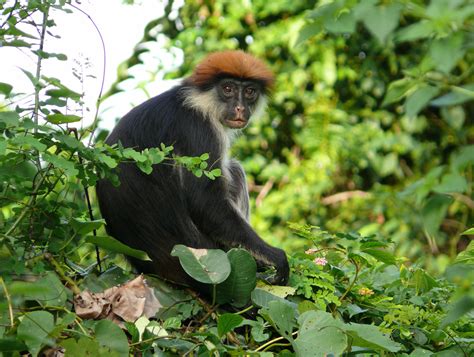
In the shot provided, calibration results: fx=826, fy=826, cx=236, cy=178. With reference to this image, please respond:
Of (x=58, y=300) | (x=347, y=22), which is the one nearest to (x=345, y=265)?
(x=58, y=300)

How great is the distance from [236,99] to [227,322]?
253 cm

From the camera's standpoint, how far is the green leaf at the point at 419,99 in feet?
6.24

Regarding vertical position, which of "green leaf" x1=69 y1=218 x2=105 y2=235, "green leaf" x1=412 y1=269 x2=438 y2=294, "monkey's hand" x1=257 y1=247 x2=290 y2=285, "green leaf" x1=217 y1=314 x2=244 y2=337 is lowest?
"green leaf" x1=412 y1=269 x2=438 y2=294

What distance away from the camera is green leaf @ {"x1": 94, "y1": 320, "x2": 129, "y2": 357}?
3033 millimetres

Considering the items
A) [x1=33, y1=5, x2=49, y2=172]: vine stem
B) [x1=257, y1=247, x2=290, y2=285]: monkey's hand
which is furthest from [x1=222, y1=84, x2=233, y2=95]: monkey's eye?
[x1=33, y1=5, x2=49, y2=172]: vine stem

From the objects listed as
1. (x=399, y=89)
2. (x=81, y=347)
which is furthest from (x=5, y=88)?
(x=399, y=89)

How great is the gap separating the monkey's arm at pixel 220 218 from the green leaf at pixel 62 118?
3.65ft

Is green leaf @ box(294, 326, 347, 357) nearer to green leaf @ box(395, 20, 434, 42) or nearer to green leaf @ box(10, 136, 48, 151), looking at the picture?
green leaf @ box(10, 136, 48, 151)

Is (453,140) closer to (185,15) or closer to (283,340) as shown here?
(185,15)

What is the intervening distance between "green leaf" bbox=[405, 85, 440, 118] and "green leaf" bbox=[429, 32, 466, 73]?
10 centimetres

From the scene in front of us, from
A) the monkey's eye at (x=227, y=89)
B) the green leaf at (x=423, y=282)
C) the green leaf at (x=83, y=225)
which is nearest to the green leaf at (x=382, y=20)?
the green leaf at (x=83, y=225)

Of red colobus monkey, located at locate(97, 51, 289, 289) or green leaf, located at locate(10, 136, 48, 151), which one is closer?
green leaf, located at locate(10, 136, 48, 151)

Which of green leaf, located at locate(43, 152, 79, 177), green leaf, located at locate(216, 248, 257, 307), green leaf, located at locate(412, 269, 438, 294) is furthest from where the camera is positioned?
green leaf, located at locate(412, 269, 438, 294)

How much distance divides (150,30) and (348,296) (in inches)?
250
